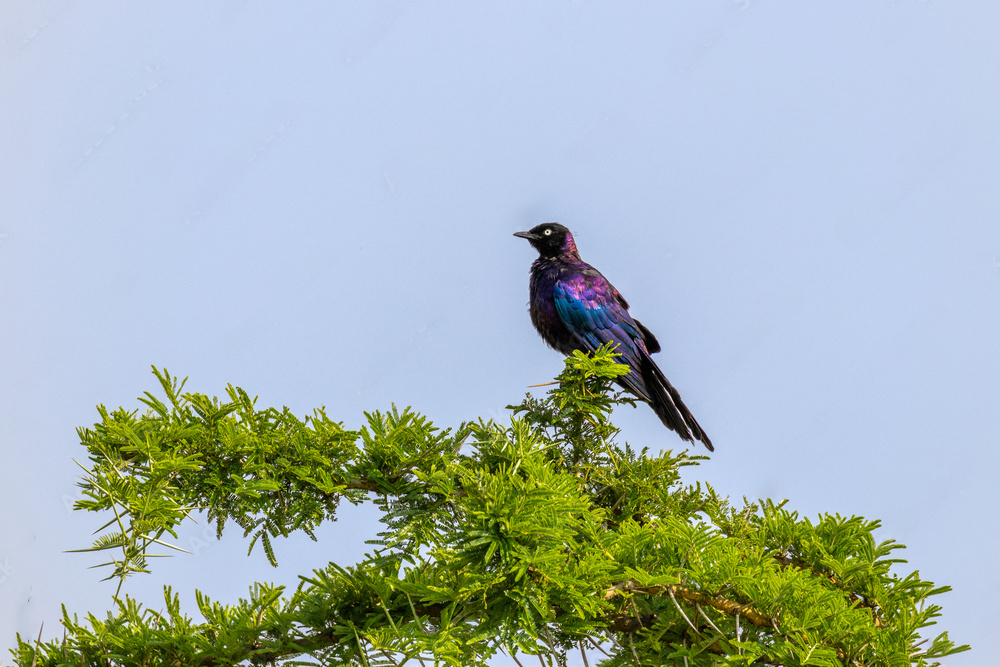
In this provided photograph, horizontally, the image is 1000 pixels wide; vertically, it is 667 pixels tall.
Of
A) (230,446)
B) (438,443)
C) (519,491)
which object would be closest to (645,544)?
(519,491)

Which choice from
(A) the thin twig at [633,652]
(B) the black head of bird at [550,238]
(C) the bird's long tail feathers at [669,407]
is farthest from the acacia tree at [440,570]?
(B) the black head of bird at [550,238]

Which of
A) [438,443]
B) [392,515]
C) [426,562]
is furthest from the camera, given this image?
[438,443]

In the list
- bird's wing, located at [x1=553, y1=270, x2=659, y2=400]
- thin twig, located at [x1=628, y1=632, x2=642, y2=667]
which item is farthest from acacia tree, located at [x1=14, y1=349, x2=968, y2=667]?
bird's wing, located at [x1=553, y1=270, x2=659, y2=400]

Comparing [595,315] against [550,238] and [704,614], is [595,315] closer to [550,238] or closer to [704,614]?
[550,238]

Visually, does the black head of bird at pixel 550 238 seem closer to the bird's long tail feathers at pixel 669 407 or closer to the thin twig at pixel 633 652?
the bird's long tail feathers at pixel 669 407

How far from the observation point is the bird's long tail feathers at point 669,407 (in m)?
4.57

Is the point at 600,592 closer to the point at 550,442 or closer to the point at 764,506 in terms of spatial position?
the point at 550,442

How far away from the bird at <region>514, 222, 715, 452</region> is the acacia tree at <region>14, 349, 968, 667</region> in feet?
6.38

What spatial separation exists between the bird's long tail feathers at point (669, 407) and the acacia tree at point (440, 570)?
1.77 m

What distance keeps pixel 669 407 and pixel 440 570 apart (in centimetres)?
272

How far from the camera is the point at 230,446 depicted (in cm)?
250

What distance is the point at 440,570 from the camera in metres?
2.22

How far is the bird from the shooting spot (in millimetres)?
4707

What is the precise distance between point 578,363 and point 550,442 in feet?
1.06
